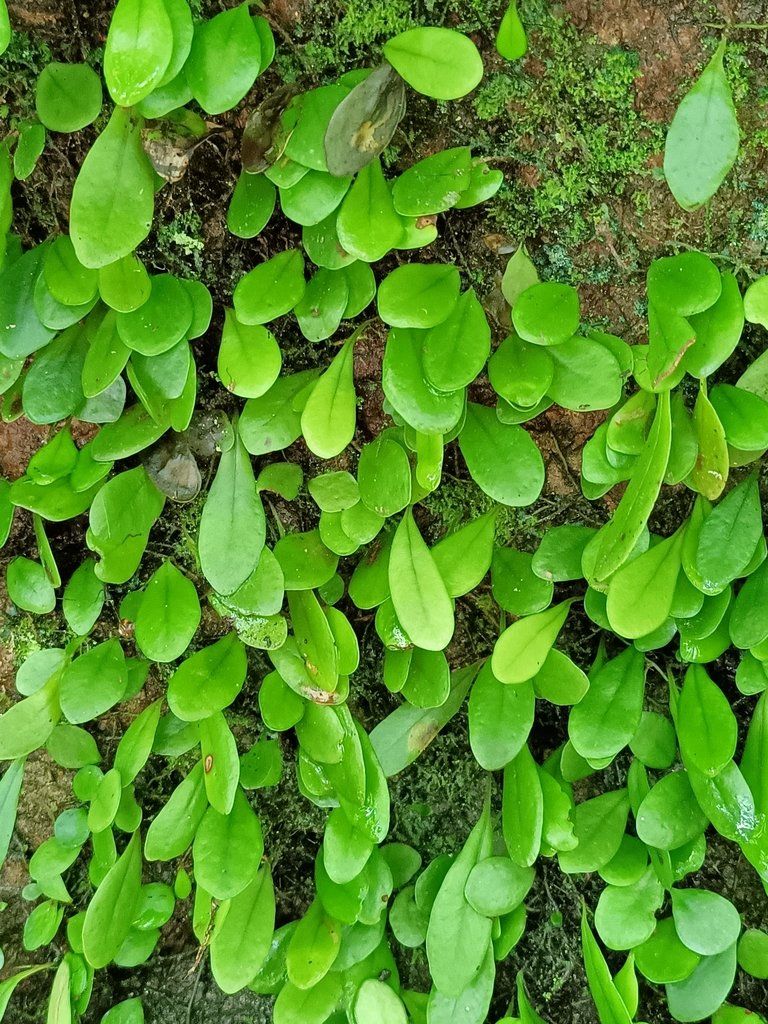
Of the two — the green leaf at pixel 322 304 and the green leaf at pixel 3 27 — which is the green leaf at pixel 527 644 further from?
the green leaf at pixel 3 27

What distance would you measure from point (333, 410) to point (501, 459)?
0.72 feet

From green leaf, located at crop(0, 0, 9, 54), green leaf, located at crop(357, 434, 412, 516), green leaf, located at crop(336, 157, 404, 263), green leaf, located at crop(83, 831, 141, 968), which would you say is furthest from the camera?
green leaf, located at crop(83, 831, 141, 968)

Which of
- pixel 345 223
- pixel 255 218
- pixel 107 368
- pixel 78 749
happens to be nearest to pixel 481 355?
pixel 345 223

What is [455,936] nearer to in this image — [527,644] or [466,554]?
[527,644]

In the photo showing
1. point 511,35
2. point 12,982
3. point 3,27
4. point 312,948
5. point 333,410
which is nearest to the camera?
point 3,27

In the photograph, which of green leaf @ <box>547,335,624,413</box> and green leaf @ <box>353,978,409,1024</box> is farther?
green leaf @ <box>353,978,409,1024</box>

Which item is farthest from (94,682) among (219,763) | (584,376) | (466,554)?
(584,376)

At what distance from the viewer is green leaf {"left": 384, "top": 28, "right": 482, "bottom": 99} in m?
0.79

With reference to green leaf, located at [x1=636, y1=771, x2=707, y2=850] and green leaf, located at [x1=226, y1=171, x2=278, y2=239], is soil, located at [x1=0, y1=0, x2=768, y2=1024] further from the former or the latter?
green leaf, located at [x1=636, y1=771, x2=707, y2=850]

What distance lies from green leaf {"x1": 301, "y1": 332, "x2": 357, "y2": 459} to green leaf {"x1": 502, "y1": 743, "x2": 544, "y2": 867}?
1.62 feet

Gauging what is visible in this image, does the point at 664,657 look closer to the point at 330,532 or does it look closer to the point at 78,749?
the point at 330,532

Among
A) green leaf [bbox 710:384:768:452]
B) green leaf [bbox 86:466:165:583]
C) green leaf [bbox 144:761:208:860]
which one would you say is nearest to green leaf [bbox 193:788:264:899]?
green leaf [bbox 144:761:208:860]

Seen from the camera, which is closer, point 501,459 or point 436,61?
point 436,61

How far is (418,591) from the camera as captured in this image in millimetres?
954
